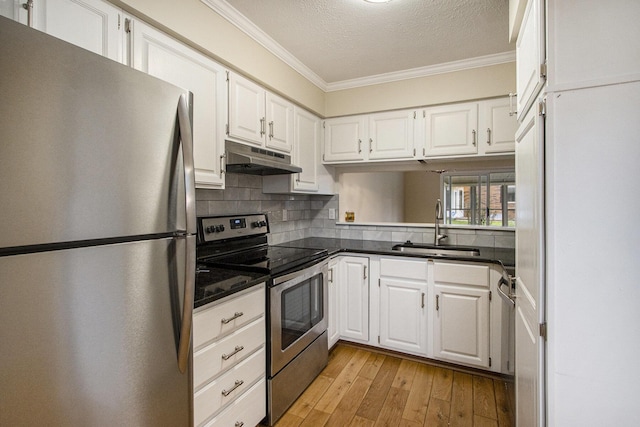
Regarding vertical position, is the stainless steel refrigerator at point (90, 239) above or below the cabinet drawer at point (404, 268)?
above

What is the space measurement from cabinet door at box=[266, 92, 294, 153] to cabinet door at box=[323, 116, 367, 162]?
23.5 inches

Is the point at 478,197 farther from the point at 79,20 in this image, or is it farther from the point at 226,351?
the point at 79,20

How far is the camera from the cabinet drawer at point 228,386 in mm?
1355

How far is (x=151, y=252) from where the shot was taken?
96 centimetres

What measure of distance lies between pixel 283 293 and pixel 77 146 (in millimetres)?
1326

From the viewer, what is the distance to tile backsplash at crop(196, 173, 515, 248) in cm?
238

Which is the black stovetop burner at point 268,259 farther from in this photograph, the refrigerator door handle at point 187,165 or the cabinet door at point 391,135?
the cabinet door at point 391,135

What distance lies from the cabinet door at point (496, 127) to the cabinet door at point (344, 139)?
39.8 inches

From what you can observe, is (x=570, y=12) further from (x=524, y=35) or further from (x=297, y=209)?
(x=297, y=209)

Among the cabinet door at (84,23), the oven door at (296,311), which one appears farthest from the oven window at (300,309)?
the cabinet door at (84,23)

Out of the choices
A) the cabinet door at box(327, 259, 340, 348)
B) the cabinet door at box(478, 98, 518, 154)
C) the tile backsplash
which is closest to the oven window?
the cabinet door at box(327, 259, 340, 348)

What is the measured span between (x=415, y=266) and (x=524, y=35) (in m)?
1.68

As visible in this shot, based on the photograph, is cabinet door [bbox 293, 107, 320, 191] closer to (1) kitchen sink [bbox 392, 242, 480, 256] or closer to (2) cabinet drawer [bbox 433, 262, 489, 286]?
(1) kitchen sink [bbox 392, 242, 480, 256]

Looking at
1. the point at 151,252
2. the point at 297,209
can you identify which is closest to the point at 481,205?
the point at 297,209
